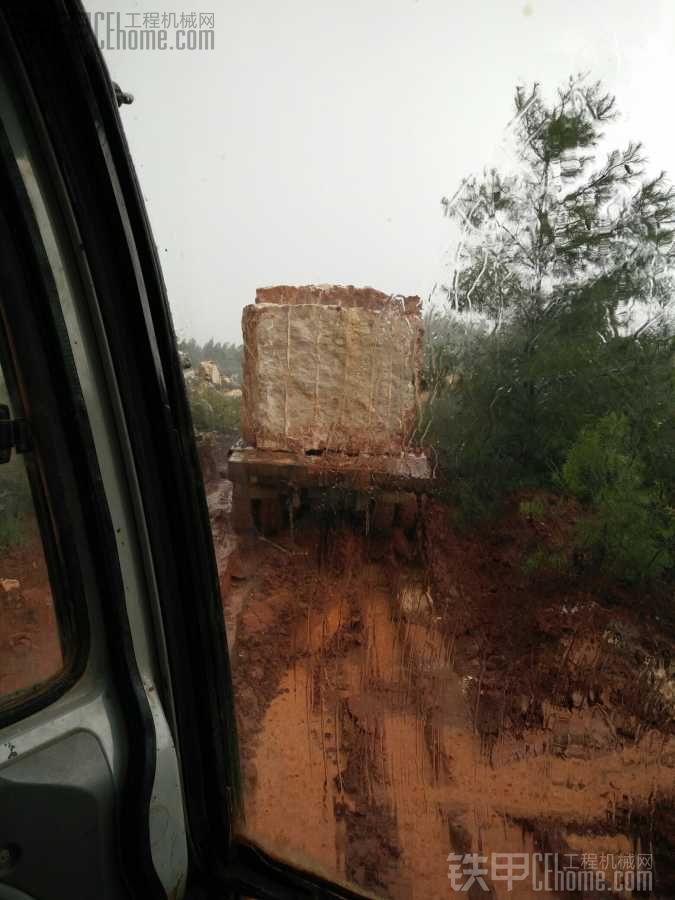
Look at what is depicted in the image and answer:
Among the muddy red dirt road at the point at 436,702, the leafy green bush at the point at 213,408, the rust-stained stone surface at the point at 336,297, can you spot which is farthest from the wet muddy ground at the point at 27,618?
the rust-stained stone surface at the point at 336,297

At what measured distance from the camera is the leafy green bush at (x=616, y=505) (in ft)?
5.39

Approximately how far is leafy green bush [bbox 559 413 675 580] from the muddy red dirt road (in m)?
0.14

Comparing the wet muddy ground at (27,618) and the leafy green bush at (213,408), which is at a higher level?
the leafy green bush at (213,408)

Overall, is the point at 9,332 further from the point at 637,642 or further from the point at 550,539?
the point at 637,642

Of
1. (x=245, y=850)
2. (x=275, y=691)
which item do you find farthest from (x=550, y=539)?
(x=245, y=850)

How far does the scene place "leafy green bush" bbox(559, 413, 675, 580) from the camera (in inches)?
64.7

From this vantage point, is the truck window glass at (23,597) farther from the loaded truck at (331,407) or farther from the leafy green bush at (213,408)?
the loaded truck at (331,407)

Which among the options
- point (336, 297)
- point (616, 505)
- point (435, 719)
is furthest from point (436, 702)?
point (336, 297)

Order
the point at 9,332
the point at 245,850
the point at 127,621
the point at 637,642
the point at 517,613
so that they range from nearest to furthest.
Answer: the point at 9,332 → the point at 127,621 → the point at 245,850 → the point at 637,642 → the point at 517,613

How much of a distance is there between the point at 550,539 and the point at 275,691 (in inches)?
39.5

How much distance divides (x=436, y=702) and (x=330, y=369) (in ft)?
3.66

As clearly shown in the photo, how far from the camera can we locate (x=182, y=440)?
119 centimetres

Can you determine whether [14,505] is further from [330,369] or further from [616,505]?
[616,505]

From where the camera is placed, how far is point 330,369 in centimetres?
185
